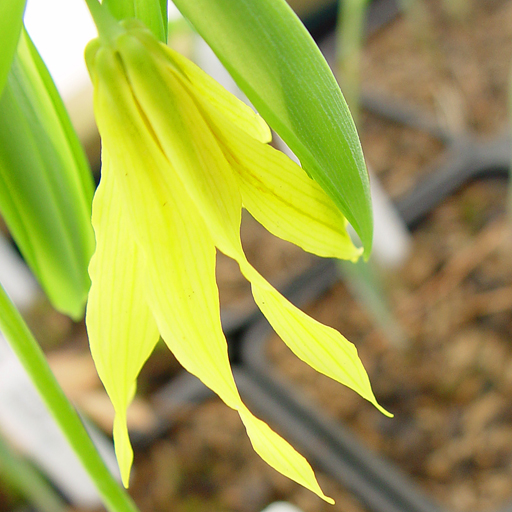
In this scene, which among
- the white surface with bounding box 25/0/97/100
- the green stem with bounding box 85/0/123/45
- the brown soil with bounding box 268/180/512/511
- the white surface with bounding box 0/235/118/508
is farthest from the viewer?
the white surface with bounding box 25/0/97/100

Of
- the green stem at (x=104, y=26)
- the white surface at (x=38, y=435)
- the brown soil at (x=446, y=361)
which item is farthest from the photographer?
the brown soil at (x=446, y=361)

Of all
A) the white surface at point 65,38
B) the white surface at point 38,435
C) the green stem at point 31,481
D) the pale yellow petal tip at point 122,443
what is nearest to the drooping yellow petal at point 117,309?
the pale yellow petal tip at point 122,443

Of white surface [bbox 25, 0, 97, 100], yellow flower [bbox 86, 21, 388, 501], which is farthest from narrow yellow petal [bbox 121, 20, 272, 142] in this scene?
white surface [bbox 25, 0, 97, 100]

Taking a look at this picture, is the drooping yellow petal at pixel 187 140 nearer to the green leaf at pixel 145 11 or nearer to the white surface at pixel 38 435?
the green leaf at pixel 145 11

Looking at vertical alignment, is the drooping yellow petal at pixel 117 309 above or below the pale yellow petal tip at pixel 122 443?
above

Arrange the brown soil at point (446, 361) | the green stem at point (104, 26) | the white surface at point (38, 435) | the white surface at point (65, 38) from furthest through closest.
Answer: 1. the white surface at point (65, 38)
2. the brown soil at point (446, 361)
3. the white surface at point (38, 435)
4. the green stem at point (104, 26)

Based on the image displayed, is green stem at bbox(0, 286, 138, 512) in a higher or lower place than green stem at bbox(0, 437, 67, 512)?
higher

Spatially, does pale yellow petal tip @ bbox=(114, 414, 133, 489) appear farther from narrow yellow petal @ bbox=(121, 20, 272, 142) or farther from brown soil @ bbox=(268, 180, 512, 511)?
brown soil @ bbox=(268, 180, 512, 511)
